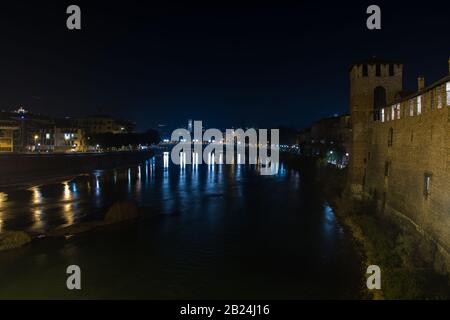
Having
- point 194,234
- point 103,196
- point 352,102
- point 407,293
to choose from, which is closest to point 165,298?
point 407,293

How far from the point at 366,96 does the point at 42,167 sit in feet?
127

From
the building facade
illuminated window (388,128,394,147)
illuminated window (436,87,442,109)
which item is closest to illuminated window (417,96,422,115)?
the building facade

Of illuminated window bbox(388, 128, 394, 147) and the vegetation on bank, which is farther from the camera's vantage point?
illuminated window bbox(388, 128, 394, 147)

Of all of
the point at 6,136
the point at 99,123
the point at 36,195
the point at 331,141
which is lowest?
the point at 36,195

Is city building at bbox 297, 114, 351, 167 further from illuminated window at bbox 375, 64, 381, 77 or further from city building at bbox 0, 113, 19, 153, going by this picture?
city building at bbox 0, 113, 19, 153

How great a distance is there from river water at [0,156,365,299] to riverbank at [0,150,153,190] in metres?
11.8

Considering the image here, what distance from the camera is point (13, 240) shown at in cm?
1720

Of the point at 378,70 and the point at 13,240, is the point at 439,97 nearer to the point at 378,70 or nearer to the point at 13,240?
the point at 378,70

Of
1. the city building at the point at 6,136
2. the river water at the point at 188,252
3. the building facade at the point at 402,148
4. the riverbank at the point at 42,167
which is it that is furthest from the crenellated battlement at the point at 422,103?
the city building at the point at 6,136

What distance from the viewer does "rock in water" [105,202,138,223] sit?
2211 centimetres

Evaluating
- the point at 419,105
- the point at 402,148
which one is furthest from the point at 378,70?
Result: the point at 419,105

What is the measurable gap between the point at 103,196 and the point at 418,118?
24416 millimetres

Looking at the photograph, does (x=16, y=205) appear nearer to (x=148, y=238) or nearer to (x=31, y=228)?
(x=31, y=228)

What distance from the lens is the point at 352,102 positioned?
25078 millimetres
